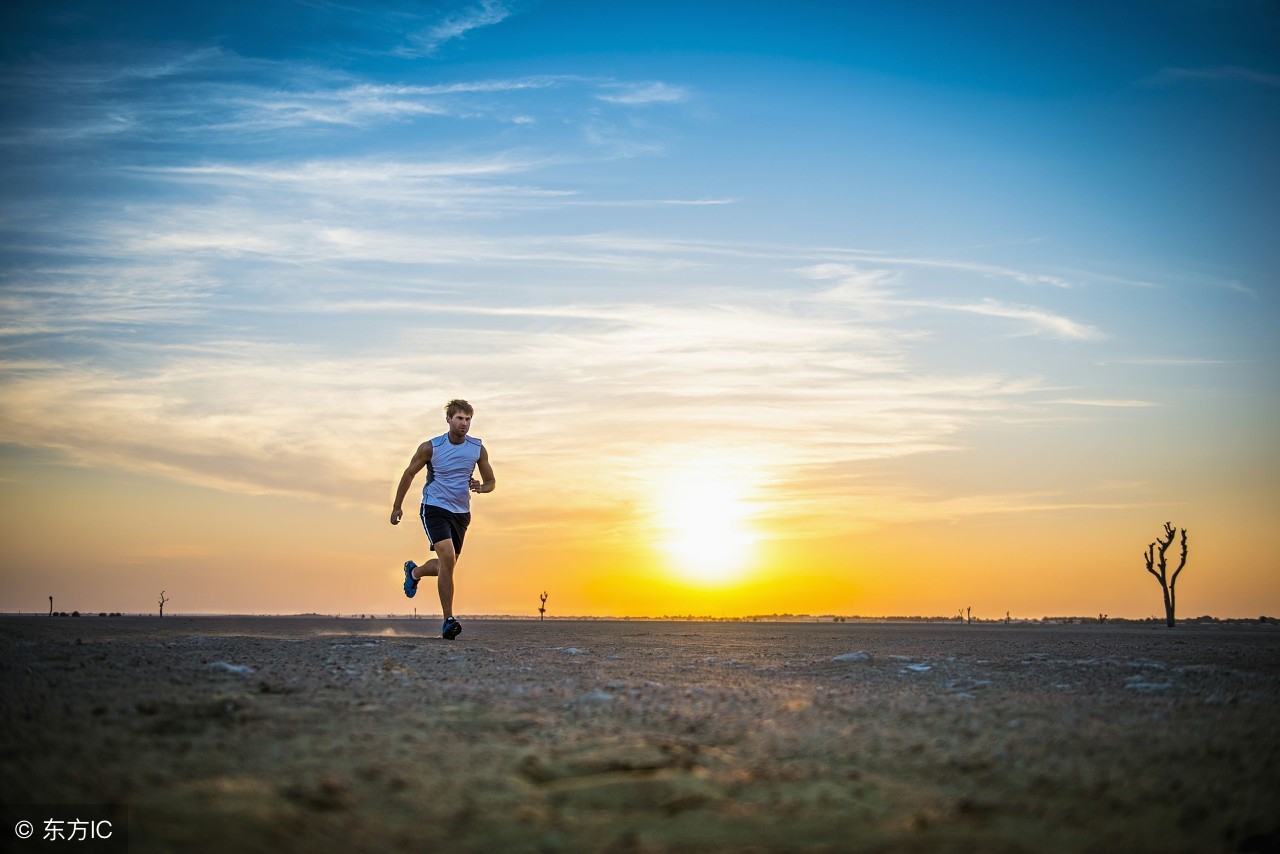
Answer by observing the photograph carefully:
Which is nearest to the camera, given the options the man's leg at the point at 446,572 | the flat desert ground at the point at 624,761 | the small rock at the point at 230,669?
the flat desert ground at the point at 624,761

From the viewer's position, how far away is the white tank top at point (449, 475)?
1178cm

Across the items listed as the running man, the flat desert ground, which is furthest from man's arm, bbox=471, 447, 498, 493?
the flat desert ground

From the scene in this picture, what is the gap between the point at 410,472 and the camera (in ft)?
39.2

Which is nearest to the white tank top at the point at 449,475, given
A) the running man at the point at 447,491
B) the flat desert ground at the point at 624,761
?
the running man at the point at 447,491

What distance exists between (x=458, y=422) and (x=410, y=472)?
907 millimetres

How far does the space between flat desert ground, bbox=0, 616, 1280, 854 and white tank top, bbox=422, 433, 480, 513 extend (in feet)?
17.0

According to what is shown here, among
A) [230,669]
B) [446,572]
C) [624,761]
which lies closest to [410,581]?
[446,572]

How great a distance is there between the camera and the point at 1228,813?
3.48 metres

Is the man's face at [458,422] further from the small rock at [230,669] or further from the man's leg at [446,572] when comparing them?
the small rock at [230,669]

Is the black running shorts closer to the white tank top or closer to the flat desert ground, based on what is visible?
the white tank top

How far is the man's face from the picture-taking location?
1196cm

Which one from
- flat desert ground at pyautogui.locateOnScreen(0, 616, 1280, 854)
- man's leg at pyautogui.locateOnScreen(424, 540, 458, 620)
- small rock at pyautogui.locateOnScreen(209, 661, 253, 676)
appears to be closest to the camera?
flat desert ground at pyautogui.locateOnScreen(0, 616, 1280, 854)

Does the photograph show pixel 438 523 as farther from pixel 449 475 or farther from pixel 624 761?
pixel 624 761

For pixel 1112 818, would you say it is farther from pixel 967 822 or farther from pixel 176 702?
pixel 176 702
